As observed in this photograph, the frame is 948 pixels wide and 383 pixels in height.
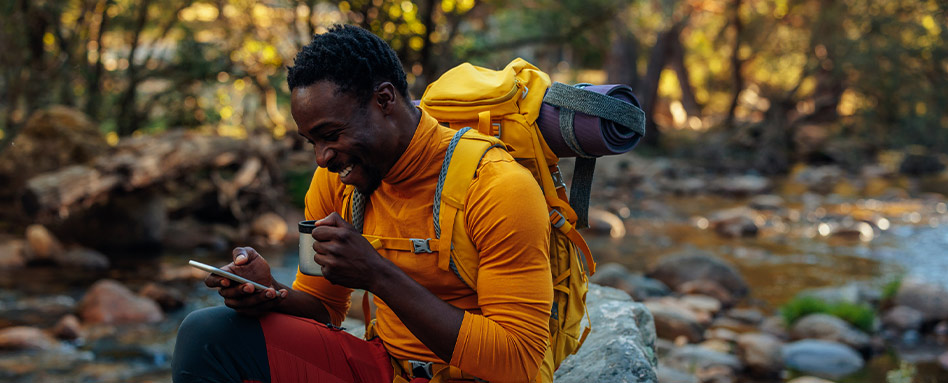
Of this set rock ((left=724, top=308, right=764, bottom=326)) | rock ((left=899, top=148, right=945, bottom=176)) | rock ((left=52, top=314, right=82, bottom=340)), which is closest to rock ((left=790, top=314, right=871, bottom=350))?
rock ((left=724, top=308, right=764, bottom=326))

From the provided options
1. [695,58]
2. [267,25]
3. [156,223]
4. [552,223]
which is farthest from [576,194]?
[695,58]

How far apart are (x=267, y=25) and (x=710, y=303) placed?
7.85 metres

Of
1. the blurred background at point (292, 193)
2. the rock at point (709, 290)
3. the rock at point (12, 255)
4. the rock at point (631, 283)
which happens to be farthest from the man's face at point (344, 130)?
the rock at point (12, 255)

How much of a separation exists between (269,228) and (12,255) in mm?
2809

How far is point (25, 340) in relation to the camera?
217 inches

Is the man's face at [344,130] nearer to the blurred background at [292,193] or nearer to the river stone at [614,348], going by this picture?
the river stone at [614,348]

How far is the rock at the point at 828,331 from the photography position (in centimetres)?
622

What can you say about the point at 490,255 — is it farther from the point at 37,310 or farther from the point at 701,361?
the point at 37,310

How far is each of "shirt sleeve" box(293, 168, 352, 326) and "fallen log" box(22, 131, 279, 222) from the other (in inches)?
237

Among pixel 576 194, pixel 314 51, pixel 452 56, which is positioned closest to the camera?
pixel 314 51

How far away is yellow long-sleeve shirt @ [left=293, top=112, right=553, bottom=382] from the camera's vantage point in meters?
1.93

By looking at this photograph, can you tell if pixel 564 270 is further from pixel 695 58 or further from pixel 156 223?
pixel 695 58

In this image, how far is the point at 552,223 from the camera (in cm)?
223

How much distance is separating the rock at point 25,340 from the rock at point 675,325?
4.49 metres
